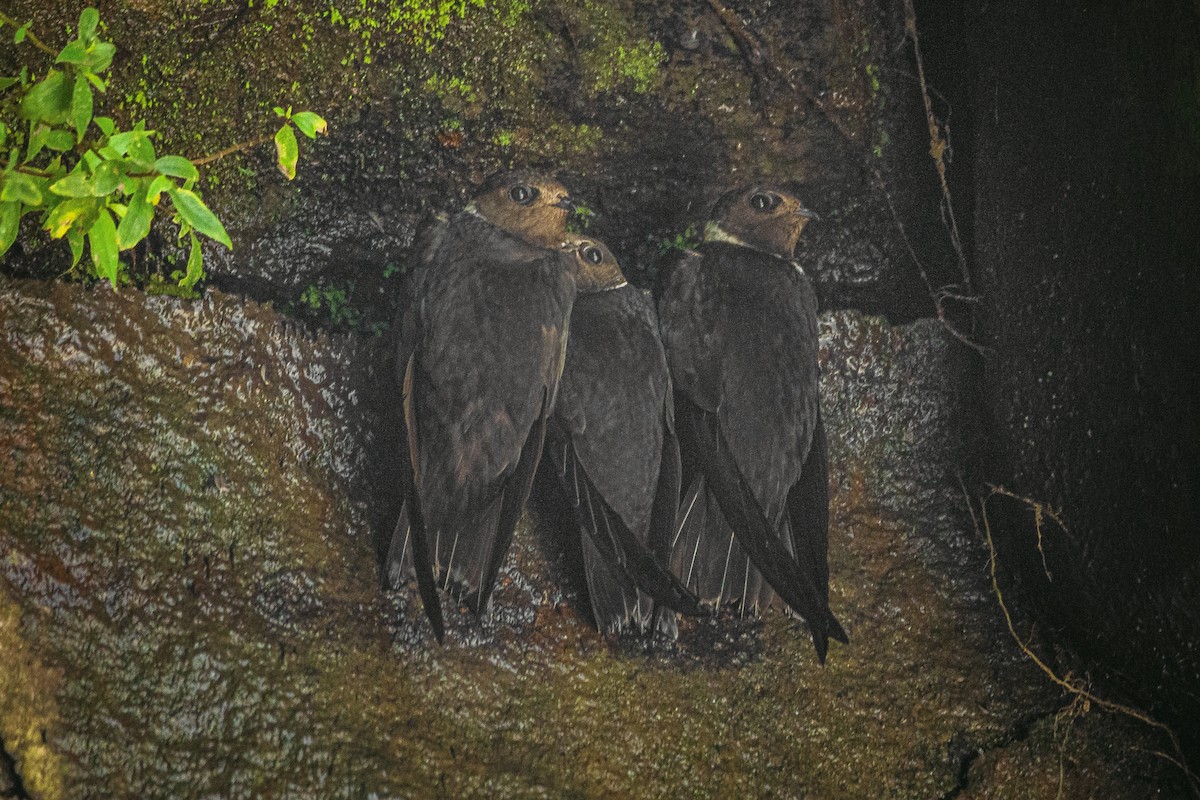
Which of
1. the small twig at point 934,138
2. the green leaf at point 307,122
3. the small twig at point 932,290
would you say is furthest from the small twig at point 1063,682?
the green leaf at point 307,122

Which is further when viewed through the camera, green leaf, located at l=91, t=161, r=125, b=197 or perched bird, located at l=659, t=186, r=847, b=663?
perched bird, located at l=659, t=186, r=847, b=663

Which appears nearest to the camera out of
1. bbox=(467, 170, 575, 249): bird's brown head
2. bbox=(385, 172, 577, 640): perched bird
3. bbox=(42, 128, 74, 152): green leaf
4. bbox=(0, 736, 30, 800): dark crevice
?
bbox=(0, 736, 30, 800): dark crevice

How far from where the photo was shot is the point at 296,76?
5.37 feet

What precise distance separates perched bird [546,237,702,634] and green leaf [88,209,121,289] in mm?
618

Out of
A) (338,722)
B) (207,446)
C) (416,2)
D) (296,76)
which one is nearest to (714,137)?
(416,2)

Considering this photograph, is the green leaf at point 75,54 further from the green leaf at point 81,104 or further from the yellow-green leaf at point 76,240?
the yellow-green leaf at point 76,240

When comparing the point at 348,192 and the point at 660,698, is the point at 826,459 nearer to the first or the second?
the point at 660,698

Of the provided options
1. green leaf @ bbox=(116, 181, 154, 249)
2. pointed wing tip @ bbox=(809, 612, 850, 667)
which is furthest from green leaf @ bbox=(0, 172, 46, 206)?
pointed wing tip @ bbox=(809, 612, 850, 667)

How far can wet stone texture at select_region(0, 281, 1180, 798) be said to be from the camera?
1388 mm

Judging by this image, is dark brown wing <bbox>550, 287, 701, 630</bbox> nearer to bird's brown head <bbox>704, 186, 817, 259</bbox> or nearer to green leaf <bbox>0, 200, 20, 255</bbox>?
bird's brown head <bbox>704, 186, 817, 259</bbox>

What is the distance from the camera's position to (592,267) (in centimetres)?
166

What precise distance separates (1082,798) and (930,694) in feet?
0.84

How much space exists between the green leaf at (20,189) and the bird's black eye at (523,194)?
0.64 meters

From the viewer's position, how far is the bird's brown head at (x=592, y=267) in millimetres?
1660
